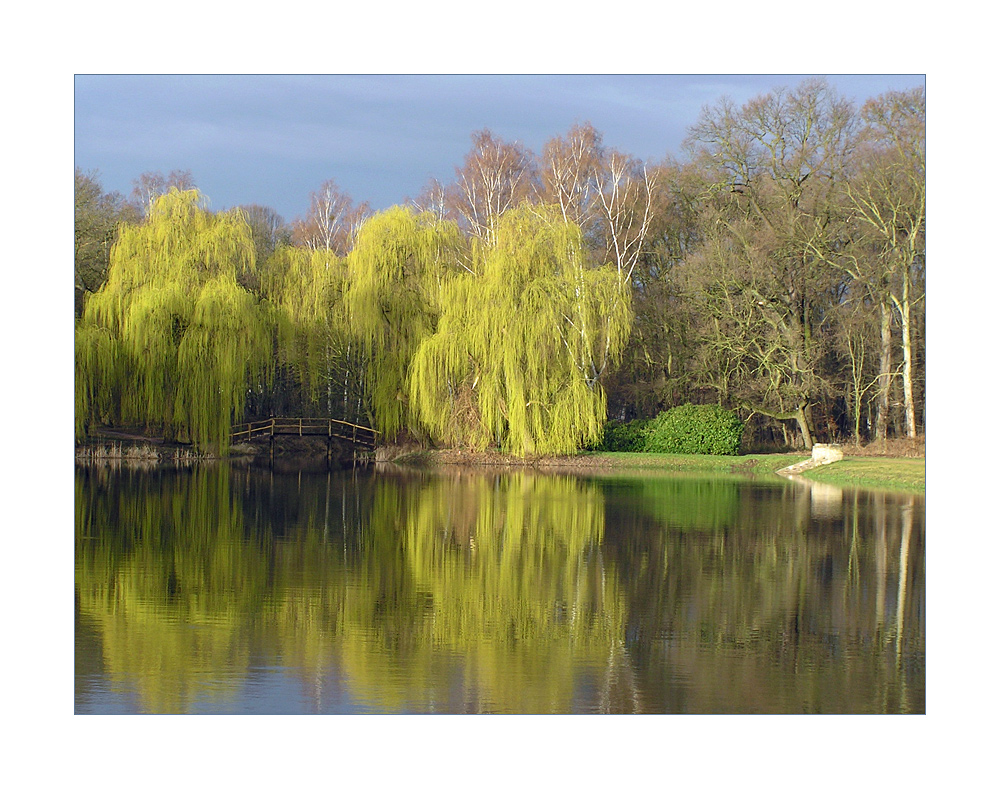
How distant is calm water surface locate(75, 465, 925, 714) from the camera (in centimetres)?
696

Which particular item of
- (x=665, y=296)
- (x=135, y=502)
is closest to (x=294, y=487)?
(x=135, y=502)

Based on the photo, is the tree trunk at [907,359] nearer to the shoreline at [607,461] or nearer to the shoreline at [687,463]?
the shoreline at [607,461]

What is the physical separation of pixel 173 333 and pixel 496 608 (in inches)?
782

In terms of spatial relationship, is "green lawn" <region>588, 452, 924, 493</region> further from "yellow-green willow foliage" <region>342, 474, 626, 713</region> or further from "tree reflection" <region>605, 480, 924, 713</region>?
"yellow-green willow foliage" <region>342, 474, 626, 713</region>

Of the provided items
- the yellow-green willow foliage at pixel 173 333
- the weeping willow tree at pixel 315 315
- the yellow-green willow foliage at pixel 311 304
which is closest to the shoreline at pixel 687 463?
the weeping willow tree at pixel 315 315

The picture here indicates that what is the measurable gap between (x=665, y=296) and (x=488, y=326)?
8255 mm

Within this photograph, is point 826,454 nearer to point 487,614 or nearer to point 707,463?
point 707,463

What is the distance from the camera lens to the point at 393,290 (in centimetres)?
3075

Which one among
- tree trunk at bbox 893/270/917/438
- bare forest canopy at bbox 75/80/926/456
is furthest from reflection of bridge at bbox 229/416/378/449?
tree trunk at bbox 893/270/917/438

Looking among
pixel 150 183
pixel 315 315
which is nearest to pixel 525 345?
pixel 315 315

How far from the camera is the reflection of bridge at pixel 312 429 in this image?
30312 millimetres

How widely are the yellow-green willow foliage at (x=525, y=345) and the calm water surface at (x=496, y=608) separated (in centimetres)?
1085

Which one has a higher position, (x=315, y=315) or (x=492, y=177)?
(x=492, y=177)

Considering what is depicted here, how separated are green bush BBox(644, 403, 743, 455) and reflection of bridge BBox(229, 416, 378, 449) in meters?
8.32
